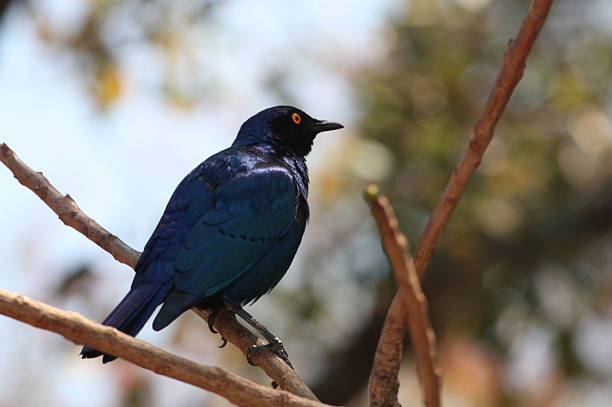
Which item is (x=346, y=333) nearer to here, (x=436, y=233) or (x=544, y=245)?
(x=544, y=245)

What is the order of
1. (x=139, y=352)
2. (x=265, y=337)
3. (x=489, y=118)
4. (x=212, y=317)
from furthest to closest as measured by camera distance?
(x=212, y=317) < (x=265, y=337) < (x=489, y=118) < (x=139, y=352)

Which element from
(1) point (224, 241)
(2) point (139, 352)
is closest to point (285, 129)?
(1) point (224, 241)

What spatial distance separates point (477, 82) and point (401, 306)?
193 inches

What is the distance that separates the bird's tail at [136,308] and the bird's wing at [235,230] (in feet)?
0.39

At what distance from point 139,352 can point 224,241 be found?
1729 millimetres

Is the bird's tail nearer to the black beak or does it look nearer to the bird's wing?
the bird's wing

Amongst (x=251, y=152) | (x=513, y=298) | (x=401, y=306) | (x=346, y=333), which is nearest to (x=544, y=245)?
(x=513, y=298)

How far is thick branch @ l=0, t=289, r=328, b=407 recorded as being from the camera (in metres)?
2.51

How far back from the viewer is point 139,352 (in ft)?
8.61

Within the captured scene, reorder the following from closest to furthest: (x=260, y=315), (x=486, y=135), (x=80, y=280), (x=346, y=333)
A: (x=486, y=135), (x=80, y=280), (x=260, y=315), (x=346, y=333)

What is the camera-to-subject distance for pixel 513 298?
7.43m

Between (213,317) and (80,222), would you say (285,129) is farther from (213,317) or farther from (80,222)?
(80,222)

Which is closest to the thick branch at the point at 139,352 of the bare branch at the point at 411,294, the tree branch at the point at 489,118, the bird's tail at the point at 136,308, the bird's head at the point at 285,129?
the tree branch at the point at 489,118

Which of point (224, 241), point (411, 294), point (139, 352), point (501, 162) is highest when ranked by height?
point (501, 162)
